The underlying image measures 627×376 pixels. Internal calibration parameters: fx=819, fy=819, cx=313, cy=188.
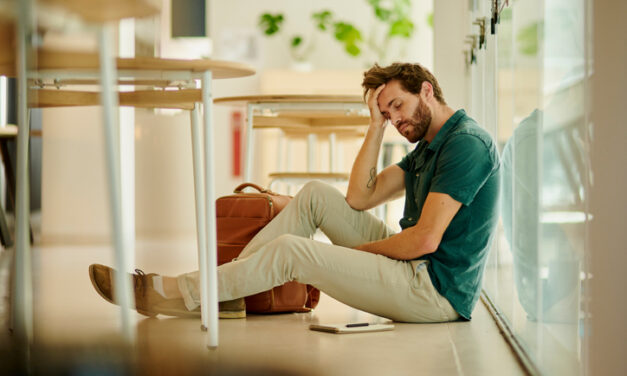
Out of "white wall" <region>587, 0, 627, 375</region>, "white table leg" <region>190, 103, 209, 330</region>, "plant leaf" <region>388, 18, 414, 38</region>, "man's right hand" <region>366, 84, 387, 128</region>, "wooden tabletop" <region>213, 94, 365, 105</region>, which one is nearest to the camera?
"white wall" <region>587, 0, 627, 375</region>

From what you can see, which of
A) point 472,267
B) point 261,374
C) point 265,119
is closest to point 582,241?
point 261,374

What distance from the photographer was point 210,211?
1.75 m

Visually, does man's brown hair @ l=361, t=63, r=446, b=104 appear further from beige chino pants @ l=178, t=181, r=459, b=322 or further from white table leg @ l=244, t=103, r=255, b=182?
white table leg @ l=244, t=103, r=255, b=182

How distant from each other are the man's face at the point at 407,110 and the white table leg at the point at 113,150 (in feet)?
4.40

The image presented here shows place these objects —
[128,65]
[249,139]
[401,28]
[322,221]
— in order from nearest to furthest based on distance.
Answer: [128,65] → [322,221] → [249,139] → [401,28]

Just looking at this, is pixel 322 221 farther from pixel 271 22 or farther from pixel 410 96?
pixel 271 22

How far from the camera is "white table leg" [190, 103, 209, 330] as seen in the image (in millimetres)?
1950

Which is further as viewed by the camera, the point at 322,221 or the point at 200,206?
the point at 322,221

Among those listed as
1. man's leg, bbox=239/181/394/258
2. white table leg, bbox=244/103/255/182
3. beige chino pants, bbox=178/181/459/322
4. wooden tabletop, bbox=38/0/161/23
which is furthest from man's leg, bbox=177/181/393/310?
wooden tabletop, bbox=38/0/161/23

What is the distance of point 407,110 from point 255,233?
58 centimetres

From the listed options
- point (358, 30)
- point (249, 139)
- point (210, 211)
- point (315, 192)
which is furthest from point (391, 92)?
point (358, 30)

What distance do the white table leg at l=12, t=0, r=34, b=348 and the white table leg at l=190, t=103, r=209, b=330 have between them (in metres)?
0.73

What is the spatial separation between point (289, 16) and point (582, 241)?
575 centimetres

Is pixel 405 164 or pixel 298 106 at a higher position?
pixel 298 106
